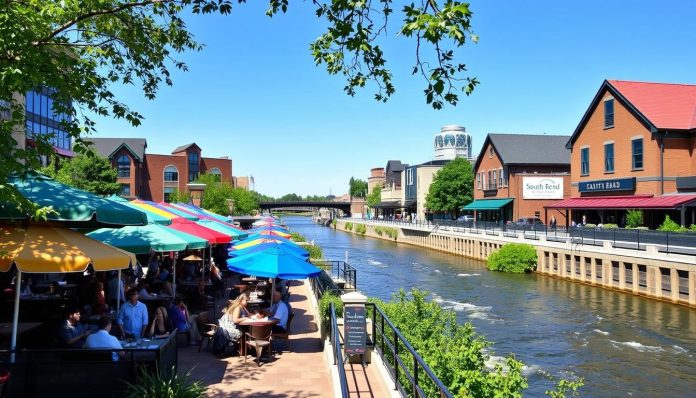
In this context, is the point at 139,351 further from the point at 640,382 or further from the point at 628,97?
the point at 628,97

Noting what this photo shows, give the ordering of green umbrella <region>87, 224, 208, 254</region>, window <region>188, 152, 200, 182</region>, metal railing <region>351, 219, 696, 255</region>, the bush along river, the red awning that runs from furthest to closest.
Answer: window <region>188, 152, 200, 182</region> < the red awning < metal railing <region>351, 219, 696, 255</region> < the bush along river < green umbrella <region>87, 224, 208, 254</region>

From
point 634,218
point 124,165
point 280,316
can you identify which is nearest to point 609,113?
point 634,218

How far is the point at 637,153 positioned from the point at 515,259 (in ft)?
34.9

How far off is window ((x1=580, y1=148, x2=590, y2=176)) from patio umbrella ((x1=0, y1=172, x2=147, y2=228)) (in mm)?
40585

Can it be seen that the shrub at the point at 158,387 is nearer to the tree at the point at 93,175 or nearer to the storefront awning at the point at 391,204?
the tree at the point at 93,175

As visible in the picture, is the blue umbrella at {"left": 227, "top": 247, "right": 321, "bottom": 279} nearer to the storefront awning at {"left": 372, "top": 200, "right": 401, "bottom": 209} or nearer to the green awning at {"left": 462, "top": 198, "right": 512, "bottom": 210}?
the green awning at {"left": 462, "top": 198, "right": 512, "bottom": 210}

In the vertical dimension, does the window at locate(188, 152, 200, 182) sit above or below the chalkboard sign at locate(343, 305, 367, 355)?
above

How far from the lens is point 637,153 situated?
37.1 m

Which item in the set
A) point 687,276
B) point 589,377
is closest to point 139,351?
point 589,377

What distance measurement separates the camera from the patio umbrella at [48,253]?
6732 mm

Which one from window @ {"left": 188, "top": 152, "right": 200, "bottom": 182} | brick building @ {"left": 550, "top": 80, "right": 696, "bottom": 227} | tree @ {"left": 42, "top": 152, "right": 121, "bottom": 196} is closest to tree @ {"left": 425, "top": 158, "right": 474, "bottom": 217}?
brick building @ {"left": 550, "top": 80, "right": 696, "bottom": 227}

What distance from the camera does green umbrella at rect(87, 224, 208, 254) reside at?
1084cm

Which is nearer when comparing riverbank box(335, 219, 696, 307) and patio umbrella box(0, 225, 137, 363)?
patio umbrella box(0, 225, 137, 363)

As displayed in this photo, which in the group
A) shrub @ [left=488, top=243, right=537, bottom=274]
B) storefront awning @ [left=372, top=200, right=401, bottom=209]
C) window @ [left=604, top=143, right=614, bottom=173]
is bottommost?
shrub @ [left=488, top=243, right=537, bottom=274]
